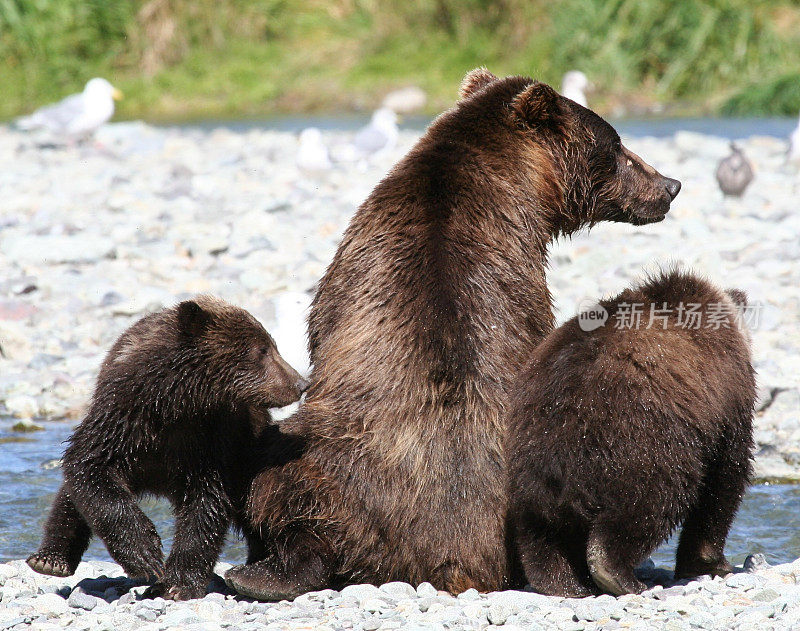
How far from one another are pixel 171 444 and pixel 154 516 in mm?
1533

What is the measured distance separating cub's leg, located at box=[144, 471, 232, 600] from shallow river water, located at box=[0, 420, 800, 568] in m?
0.95

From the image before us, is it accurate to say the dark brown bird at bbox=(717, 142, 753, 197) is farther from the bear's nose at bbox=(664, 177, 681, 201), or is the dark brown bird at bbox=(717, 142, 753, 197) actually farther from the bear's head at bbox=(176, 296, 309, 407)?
the bear's head at bbox=(176, 296, 309, 407)

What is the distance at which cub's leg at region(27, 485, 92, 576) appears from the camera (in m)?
4.38

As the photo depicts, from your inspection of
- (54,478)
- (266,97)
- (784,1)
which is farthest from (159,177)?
(784,1)

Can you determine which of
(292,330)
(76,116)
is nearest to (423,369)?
(292,330)

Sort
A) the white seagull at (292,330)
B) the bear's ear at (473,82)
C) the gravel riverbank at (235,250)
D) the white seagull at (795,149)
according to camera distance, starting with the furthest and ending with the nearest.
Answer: the white seagull at (795,149) → the gravel riverbank at (235,250) → the white seagull at (292,330) → the bear's ear at (473,82)

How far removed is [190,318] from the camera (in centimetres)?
429

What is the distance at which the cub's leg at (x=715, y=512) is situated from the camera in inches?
161

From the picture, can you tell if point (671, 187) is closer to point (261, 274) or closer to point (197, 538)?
point (197, 538)

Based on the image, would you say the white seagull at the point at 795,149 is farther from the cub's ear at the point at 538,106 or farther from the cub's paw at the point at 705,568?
the cub's paw at the point at 705,568

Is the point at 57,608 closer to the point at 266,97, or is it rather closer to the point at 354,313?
the point at 354,313

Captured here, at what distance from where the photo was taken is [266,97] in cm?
2620

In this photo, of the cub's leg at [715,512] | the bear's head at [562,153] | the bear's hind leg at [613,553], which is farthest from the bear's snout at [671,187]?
the bear's hind leg at [613,553]

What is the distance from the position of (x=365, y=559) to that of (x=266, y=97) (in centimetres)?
2302
